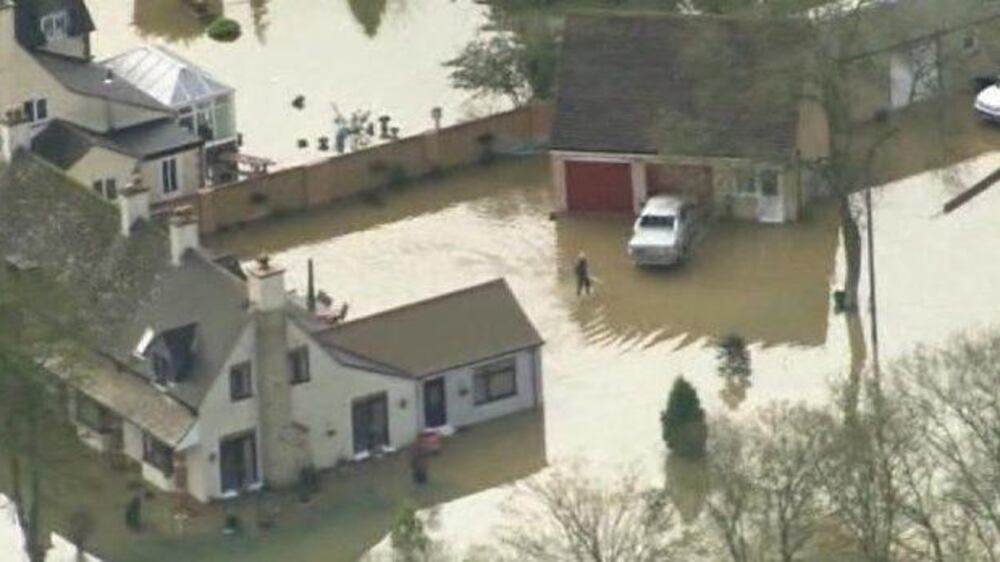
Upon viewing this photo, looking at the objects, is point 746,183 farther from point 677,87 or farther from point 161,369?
point 161,369

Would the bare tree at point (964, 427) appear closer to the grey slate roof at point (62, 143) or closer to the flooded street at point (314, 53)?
the grey slate roof at point (62, 143)

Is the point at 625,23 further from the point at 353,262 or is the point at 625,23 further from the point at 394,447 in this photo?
the point at 394,447

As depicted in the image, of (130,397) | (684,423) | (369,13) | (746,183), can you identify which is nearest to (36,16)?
(369,13)

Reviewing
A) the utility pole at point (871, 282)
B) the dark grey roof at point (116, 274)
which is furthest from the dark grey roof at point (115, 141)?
the utility pole at point (871, 282)

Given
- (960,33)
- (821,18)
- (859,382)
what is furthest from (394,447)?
(960,33)

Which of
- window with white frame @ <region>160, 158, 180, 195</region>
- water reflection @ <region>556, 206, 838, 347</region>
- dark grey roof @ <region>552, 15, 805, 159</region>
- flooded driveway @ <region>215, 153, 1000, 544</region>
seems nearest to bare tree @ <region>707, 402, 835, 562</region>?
flooded driveway @ <region>215, 153, 1000, 544</region>

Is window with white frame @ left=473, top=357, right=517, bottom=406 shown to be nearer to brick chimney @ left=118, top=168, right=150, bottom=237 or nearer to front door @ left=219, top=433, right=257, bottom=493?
front door @ left=219, top=433, right=257, bottom=493

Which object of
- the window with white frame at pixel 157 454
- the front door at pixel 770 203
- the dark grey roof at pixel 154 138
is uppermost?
the dark grey roof at pixel 154 138
